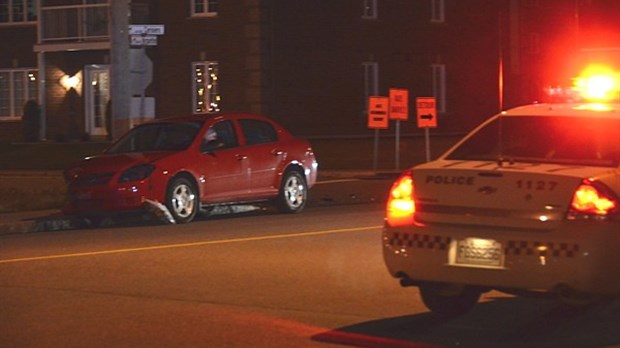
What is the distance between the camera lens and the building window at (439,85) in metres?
42.8

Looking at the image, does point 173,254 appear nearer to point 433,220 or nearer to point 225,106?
point 433,220

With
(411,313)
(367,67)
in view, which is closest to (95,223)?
(411,313)

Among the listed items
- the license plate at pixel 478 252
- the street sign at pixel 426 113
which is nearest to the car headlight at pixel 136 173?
the license plate at pixel 478 252

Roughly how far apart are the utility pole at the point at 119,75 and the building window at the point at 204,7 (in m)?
16.9

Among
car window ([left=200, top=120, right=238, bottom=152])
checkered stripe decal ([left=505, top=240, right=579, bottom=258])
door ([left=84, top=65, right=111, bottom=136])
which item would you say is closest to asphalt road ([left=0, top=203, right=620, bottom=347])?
checkered stripe decal ([left=505, top=240, right=579, bottom=258])

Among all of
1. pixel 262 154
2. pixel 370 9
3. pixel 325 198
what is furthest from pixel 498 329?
pixel 370 9

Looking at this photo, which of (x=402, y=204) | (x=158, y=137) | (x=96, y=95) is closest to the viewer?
(x=402, y=204)

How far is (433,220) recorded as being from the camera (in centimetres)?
948

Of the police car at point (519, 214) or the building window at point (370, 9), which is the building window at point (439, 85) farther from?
the police car at point (519, 214)

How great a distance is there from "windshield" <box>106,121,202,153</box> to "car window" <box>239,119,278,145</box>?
810 millimetres

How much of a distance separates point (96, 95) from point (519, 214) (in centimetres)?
3317

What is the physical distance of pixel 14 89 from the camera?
4284 cm

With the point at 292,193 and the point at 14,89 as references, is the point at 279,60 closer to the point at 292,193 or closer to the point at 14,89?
the point at 14,89

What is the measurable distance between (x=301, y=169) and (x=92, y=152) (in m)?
17.0
